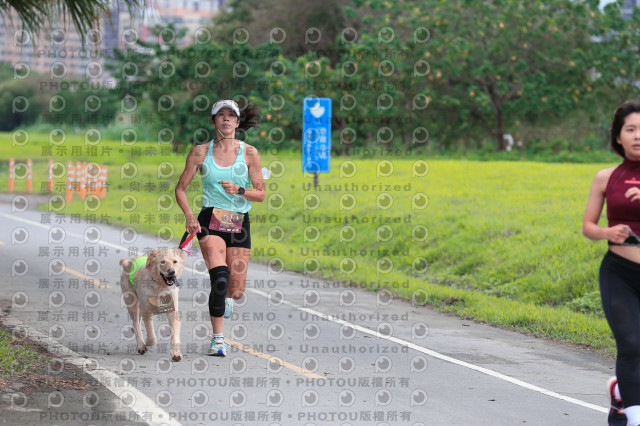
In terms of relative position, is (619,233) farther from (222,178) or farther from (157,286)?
(157,286)

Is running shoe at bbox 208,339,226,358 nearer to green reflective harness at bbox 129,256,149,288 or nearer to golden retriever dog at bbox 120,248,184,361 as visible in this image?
golden retriever dog at bbox 120,248,184,361

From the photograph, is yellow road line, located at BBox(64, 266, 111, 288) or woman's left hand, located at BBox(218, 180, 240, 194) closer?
woman's left hand, located at BBox(218, 180, 240, 194)

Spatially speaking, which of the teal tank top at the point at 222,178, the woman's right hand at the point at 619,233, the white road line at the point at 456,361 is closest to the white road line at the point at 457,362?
the white road line at the point at 456,361

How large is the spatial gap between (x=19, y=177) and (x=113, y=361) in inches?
1324

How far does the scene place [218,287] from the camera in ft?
28.7

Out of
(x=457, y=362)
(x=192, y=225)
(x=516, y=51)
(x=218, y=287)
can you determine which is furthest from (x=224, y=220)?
(x=516, y=51)

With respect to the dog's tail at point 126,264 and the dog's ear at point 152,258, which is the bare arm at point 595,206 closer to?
the dog's ear at point 152,258

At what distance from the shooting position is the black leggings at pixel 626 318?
6008 mm

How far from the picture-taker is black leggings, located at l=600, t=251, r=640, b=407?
6.01m

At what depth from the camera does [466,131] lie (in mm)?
41125

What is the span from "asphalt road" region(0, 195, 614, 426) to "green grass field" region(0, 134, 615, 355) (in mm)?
973

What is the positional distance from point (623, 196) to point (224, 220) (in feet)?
12.6

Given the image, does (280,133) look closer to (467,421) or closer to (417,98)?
(417,98)

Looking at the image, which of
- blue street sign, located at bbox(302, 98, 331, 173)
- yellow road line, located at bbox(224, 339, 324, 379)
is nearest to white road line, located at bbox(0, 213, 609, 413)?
yellow road line, located at bbox(224, 339, 324, 379)
